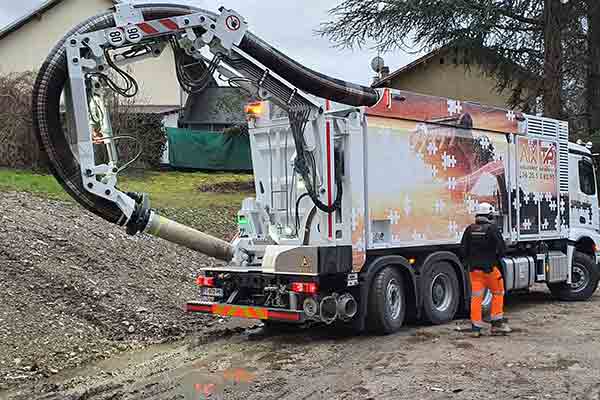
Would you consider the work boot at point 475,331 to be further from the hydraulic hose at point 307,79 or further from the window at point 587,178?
the window at point 587,178

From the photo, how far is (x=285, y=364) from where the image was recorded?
840 centimetres

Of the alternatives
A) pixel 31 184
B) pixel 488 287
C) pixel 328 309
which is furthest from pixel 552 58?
pixel 328 309

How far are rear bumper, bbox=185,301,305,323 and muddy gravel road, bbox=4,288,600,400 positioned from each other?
1.27 ft

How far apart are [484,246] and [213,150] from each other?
17.1 m

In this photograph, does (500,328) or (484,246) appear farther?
(500,328)

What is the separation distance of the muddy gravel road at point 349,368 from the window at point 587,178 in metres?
4.53

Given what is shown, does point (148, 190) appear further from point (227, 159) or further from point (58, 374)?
point (58, 374)

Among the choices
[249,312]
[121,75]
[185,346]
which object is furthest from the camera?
[185,346]

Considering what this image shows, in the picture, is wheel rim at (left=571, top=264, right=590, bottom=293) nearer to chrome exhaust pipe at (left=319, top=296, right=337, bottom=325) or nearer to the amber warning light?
chrome exhaust pipe at (left=319, top=296, right=337, bottom=325)

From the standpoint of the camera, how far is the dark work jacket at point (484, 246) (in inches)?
399

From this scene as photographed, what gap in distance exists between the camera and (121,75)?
8578 mm

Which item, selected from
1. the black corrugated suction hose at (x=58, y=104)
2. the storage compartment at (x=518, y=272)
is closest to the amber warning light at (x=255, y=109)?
the black corrugated suction hose at (x=58, y=104)

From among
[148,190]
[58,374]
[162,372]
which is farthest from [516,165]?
[148,190]

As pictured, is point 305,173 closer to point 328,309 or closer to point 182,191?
point 328,309
